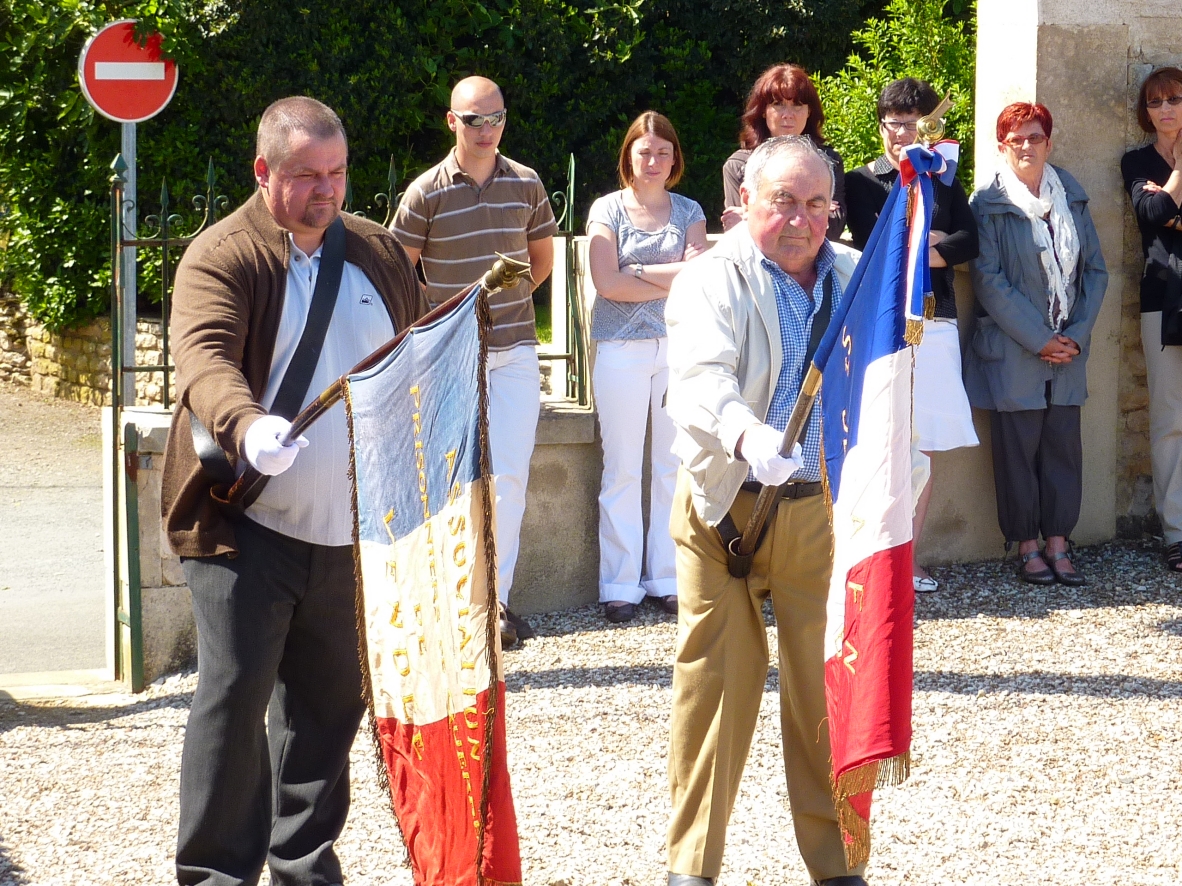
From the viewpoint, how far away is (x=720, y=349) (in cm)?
365

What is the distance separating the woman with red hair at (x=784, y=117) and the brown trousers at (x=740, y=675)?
2769mm

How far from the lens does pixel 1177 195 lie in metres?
7.15

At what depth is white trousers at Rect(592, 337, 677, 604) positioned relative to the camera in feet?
21.8

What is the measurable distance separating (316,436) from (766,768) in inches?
83.6

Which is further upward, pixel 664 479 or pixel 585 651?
pixel 664 479

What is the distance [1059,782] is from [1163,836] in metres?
0.45

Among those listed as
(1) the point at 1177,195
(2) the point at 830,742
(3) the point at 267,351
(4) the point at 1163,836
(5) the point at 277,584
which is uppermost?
(1) the point at 1177,195

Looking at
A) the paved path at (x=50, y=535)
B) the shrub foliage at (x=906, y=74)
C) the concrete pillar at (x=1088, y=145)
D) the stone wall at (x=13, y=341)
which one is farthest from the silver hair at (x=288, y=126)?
the stone wall at (x=13, y=341)

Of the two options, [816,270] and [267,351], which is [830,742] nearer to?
[816,270]

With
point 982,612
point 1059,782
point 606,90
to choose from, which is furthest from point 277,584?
point 606,90

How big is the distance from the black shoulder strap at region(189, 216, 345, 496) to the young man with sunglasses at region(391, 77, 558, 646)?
2.37 metres

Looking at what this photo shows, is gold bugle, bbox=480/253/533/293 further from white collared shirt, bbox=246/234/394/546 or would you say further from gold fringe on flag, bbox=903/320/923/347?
gold fringe on flag, bbox=903/320/923/347

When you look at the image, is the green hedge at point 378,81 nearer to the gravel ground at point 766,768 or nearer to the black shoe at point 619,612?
the black shoe at point 619,612

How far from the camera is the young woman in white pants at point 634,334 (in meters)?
6.55
